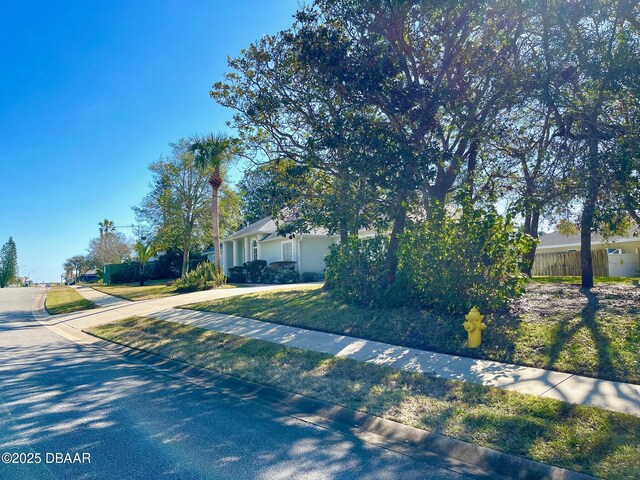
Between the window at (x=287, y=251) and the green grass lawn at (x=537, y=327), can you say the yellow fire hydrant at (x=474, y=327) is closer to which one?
the green grass lawn at (x=537, y=327)

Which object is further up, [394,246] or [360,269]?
[394,246]

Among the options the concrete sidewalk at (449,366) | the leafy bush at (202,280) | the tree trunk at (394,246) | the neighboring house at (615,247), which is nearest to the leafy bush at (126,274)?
the leafy bush at (202,280)

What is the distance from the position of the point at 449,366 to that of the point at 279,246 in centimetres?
2380

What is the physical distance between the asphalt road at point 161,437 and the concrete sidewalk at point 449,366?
2510 millimetres

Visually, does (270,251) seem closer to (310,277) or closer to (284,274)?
(284,274)

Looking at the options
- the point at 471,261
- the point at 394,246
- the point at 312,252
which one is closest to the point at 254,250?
the point at 312,252

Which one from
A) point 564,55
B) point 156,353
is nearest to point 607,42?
point 564,55

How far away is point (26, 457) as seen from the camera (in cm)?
490

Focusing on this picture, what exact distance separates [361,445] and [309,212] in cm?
1083

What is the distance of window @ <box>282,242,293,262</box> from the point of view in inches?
1179

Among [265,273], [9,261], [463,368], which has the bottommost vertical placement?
[463,368]

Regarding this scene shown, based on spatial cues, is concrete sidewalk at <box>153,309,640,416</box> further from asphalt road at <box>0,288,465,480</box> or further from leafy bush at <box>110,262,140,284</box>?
leafy bush at <box>110,262,140,284</box>

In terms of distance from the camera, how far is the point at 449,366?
8.05 meters

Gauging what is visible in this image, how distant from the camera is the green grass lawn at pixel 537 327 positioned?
7699 mm
